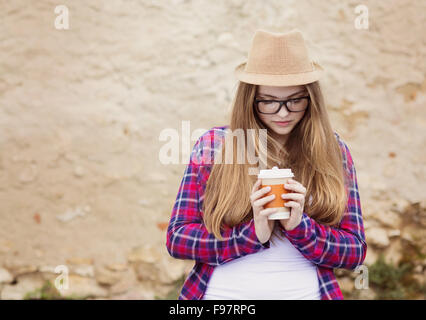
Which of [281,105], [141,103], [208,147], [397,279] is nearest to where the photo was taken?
[281,105]

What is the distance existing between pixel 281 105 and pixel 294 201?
0.47 metres

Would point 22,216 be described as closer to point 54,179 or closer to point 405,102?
point 54,179

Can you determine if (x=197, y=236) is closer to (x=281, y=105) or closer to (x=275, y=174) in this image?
(x=275, y=174)

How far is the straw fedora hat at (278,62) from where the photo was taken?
6.82 ft

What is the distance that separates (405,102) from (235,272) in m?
3.63

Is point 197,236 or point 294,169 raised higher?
point 294,169

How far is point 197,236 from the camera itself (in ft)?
6.70

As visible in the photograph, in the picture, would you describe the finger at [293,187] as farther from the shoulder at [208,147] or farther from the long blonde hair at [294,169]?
the shoulder at [208,147]

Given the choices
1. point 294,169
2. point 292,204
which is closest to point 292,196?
point 292,204

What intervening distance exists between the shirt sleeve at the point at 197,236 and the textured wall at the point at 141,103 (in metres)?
2.64

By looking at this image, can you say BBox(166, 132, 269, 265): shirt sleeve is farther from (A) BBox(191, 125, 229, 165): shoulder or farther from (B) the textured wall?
(B) the textured wall

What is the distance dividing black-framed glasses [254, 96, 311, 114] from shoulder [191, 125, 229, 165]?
232mm

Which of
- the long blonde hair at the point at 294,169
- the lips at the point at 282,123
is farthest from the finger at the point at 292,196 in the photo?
the lips at the point at 282,123

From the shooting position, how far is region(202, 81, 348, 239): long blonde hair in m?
2.09
